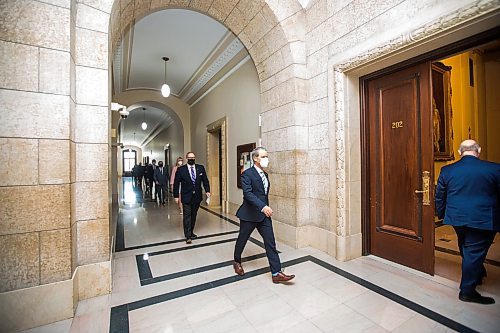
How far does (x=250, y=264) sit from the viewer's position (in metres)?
3.23

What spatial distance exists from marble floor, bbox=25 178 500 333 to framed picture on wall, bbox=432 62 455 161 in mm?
2462

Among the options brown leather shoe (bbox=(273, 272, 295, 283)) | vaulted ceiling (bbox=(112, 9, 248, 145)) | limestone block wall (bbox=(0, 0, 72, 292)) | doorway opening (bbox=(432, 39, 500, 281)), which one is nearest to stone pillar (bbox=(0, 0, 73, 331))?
limestone block wall (bbox=(0, 0, 72, 292))

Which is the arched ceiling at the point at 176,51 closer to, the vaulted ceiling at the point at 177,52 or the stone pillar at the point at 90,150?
the vaulted ceiling at the point at 177,52

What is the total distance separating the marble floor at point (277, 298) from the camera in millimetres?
1970

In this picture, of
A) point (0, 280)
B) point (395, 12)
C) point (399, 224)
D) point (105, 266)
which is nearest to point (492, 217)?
point (399, 224)

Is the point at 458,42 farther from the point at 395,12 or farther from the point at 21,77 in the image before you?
the point at 21,77

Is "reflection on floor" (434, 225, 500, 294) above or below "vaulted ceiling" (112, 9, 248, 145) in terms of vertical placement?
below

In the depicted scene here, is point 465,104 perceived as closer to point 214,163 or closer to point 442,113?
point 442,113

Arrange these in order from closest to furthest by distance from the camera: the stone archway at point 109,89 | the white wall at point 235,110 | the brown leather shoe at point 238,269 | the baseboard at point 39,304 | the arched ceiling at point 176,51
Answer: the baseboard at point 39,304, the stone archway at point 109,89, the brown leather shoe at point 238,269, the arched ceiling at point 176,51, the white wall at point 235,110

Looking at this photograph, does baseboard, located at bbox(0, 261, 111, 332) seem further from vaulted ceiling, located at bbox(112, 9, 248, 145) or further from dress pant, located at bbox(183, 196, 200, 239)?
vaulted ceiling, located at bbox(112, 9, 248, 145)

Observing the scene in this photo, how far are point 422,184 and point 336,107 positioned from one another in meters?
1.42

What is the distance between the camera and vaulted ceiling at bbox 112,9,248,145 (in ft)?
16.5

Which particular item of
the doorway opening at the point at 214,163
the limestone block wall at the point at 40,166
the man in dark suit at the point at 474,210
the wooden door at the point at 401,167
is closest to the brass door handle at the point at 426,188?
the wooden door at the point at 401,167

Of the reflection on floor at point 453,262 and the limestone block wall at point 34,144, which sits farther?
the reflection on floor at point 453,262
